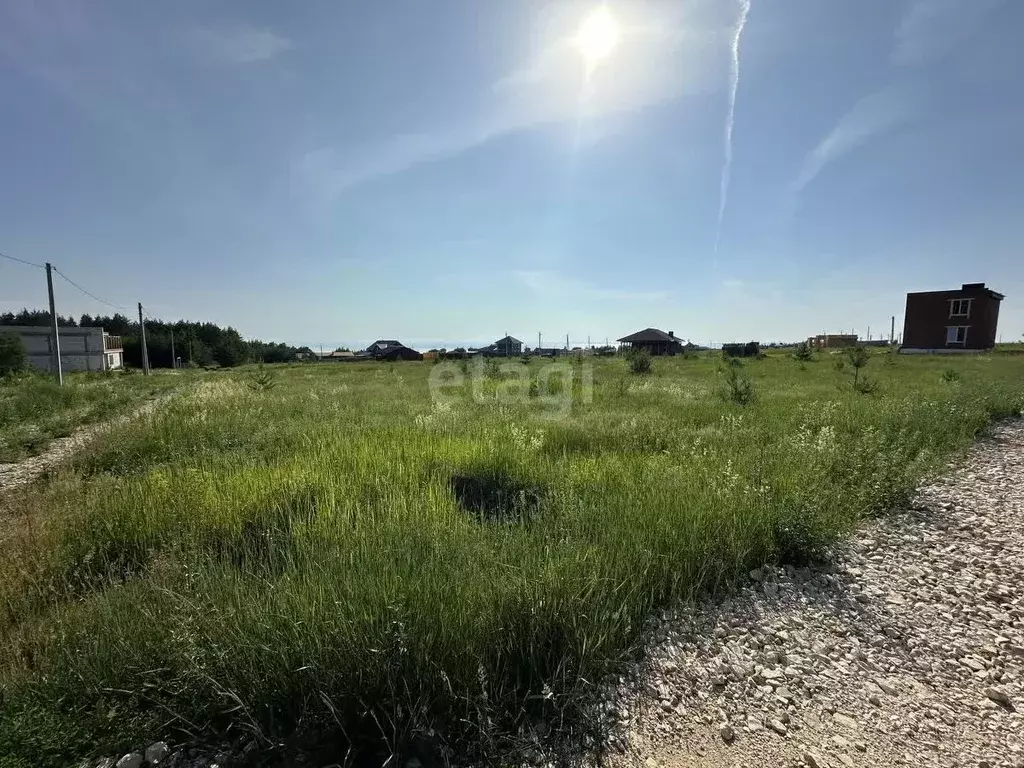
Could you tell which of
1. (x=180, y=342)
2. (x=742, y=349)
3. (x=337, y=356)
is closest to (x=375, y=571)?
(x=742, y=349)

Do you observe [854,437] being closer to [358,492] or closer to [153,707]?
[358,492]

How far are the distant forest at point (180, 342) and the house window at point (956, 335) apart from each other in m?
70.6

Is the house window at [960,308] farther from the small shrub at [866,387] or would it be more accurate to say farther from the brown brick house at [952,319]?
the small shrub at [866,387]

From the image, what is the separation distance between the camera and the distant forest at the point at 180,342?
6047 cm

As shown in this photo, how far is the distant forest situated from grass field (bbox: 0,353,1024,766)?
5109 centimetres

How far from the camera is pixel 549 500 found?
4512 millimetres

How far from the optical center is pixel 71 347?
149 ft

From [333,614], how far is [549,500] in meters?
2.62

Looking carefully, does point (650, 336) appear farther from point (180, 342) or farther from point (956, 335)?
point (180, 342)

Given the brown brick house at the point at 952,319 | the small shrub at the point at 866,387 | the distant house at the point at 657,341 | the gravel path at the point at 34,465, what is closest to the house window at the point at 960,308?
the brown brick house at the point at 952,319

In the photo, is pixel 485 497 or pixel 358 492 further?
pixel 485 497

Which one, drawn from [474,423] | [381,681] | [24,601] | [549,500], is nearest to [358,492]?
[549,500]

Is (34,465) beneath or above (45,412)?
beneath

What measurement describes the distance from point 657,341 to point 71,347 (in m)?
70.3
